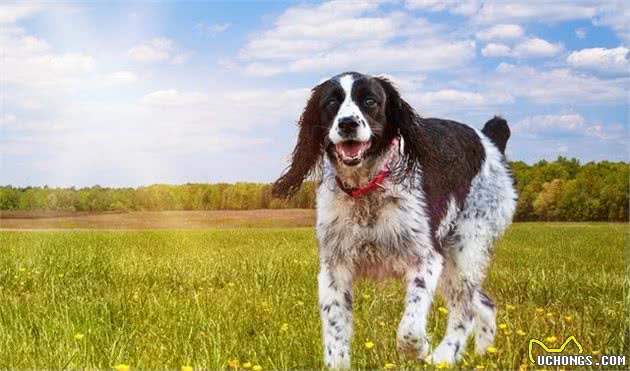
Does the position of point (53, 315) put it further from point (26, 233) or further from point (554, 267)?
point (26, 233)

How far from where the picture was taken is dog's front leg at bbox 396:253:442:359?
18.0ft

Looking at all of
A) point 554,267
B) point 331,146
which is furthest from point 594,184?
point 331,146

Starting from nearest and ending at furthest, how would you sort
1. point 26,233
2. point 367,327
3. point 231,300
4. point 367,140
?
1. point 367,140
2. point 367,327
3. point 231,300
4. point 26,233

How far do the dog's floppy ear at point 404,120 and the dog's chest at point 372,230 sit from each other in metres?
0.29

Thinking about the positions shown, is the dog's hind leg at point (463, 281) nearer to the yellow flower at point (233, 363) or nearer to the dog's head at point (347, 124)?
the dog's head at point (347, 124)

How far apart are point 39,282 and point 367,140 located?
15.2ft

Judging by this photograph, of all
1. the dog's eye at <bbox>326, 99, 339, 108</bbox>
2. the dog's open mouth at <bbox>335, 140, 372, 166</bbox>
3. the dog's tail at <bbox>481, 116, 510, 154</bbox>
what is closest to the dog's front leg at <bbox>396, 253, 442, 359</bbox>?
the dog's open mouth at <bbox>335, 140, 372, 166</bbox>

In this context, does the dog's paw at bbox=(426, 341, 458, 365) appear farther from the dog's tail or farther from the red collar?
the dog's tail

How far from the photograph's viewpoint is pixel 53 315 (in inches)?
279

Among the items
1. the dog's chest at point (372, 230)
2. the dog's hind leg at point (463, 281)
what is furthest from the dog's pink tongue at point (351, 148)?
the dog's hind leg at point (463, 281)

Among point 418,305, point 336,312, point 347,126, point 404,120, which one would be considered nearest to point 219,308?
point 336,312

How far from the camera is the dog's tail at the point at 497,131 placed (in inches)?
305

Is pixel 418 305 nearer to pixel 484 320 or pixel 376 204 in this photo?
pixel 376 204

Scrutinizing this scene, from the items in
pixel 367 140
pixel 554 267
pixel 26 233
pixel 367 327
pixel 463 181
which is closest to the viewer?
pixel 367 140
